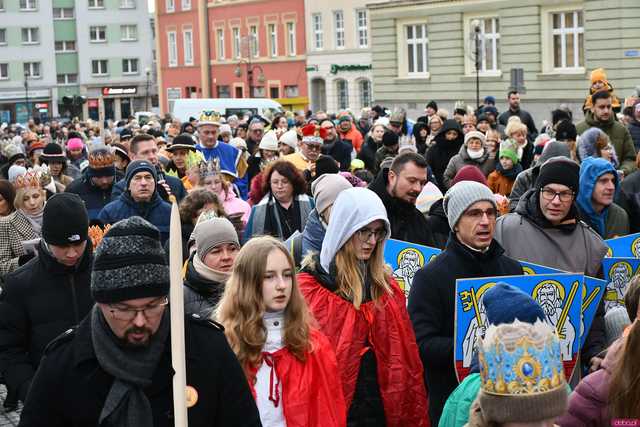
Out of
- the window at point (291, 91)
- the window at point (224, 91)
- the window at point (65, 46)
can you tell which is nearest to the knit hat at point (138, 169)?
the window at point (291, 91)

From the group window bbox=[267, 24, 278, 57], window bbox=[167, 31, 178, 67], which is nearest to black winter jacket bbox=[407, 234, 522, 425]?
window bbox=[267, 24, 278, 57]

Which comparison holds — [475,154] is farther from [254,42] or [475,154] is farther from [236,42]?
[236,42]

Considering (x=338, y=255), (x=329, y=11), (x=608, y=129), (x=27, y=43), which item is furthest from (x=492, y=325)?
(x=27, y=43)

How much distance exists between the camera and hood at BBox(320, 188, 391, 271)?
17.7 feet

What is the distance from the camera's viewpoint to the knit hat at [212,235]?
19.5ft

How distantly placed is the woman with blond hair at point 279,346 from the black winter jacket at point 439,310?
2.28 feet

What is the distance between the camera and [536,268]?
5930mm

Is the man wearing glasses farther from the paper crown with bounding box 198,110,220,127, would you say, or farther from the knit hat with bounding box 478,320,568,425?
the paper crown with bounding box 198,110,220,127

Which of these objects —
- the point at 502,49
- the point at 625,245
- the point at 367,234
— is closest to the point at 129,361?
the point at 367,234

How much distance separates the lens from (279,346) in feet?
15.7

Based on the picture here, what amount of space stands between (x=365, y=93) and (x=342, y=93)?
1.91 m

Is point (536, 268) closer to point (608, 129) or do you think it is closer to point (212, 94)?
point (608, 129)

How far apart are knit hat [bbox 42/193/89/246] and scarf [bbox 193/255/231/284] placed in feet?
1.90

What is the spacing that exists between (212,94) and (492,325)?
68.4 m
